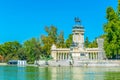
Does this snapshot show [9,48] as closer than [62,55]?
No

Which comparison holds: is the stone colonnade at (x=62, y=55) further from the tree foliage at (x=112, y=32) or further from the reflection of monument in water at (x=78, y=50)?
the tree foliage at (x=112, y=32)

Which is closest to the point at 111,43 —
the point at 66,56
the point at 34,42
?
the point at 66,56

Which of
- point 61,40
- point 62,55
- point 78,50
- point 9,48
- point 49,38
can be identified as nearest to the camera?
point 78,50

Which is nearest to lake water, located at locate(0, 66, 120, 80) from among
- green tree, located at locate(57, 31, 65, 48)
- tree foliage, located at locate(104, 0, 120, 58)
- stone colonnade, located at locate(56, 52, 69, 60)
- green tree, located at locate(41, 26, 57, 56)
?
tree foliage, located at locate(104, 0, 120, 58)

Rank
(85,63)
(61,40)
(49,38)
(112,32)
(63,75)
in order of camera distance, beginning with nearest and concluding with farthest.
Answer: (63,75) < (112,32) < (85,63) < (49,38) < (61,40)

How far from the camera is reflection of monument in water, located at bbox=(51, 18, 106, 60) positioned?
77.6 metres

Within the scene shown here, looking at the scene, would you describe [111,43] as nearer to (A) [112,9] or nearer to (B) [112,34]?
(B) [112,34]

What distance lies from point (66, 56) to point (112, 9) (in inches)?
882

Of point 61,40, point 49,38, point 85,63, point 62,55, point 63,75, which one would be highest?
point 49,38

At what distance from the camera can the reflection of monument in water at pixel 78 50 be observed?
3054 inches

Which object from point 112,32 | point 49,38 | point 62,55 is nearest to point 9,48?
point 49,38

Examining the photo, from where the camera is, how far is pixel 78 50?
78.2 meters

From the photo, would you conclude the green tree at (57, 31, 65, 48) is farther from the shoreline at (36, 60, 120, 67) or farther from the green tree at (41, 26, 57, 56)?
the shoreline at (36, 60, 120, 67)

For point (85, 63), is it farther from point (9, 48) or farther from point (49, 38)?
point (9, 48)
